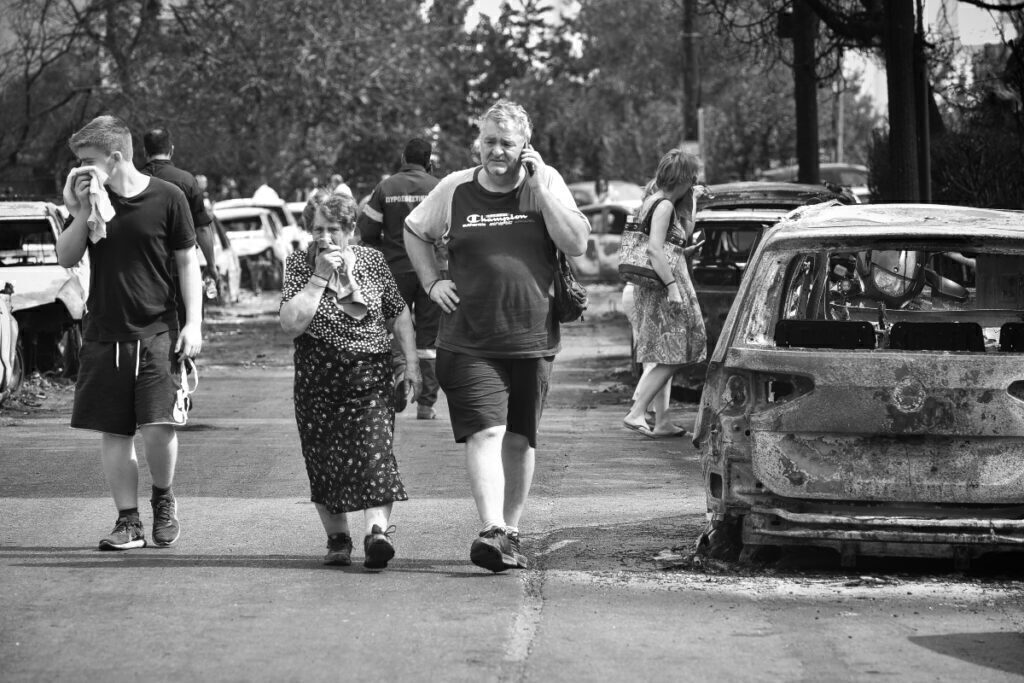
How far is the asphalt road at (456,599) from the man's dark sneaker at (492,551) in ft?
0.22

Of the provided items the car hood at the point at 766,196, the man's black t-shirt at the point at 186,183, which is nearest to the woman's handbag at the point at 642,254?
the car hood at the point at 766,196

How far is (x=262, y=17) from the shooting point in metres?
34.0

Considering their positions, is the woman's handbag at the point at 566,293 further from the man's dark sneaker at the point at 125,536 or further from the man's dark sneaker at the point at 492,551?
the man's dark sneaker at the point at 125,536

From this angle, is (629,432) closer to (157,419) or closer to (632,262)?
(632,262)

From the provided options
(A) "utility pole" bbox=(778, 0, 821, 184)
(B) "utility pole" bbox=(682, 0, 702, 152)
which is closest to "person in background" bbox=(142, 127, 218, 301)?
(A) "utility pole" bbox=(778, 0, 821, 184)

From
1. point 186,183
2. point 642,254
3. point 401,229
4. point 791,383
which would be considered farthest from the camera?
point 401,229

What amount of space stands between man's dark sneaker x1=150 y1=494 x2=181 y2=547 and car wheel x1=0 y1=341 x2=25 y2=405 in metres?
5.67

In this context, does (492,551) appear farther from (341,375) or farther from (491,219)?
(491,219)

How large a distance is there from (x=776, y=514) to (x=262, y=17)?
28900 mm

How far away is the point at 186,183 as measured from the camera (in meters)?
11.5

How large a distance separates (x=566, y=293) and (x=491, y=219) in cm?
43

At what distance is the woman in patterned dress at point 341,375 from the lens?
6.95 meters

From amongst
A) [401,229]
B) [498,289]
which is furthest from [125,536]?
[401,229]

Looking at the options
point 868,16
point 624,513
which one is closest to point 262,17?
point 868,16
